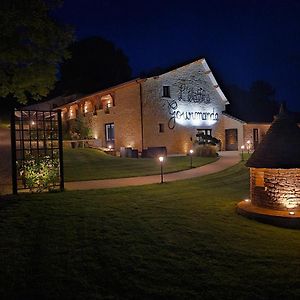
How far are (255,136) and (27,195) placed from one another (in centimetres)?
2681

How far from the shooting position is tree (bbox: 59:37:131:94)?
5275 cm

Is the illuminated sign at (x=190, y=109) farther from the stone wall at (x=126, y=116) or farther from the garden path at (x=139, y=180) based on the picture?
the garden path at (x=139, y=180)

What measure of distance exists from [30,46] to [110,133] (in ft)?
55.7

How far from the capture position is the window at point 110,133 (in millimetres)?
30281

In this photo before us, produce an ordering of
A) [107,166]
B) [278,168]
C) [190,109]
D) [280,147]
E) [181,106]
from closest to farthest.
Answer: [278,168]
[280,147]
[107,166]
[181,106]
[190,109]

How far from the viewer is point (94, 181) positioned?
14891mm

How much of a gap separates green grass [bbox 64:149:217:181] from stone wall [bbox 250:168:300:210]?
7.98 meters

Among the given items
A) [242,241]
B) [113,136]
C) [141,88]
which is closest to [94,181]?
[242,241]

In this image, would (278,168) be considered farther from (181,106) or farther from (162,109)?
(181,106)

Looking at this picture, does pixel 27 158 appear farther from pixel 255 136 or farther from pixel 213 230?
pixel 255 136

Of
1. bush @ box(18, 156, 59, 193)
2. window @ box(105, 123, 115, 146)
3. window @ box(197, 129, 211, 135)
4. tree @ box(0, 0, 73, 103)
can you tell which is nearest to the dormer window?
window @ box(105, 123, 115, 146)

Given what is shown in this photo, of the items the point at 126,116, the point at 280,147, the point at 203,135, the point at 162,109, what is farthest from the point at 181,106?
the point at 280,147

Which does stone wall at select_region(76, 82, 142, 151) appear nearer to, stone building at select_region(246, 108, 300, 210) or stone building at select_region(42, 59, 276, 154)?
stone building at select_region(42, 59, 276, 154)

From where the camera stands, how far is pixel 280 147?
9.43 m
